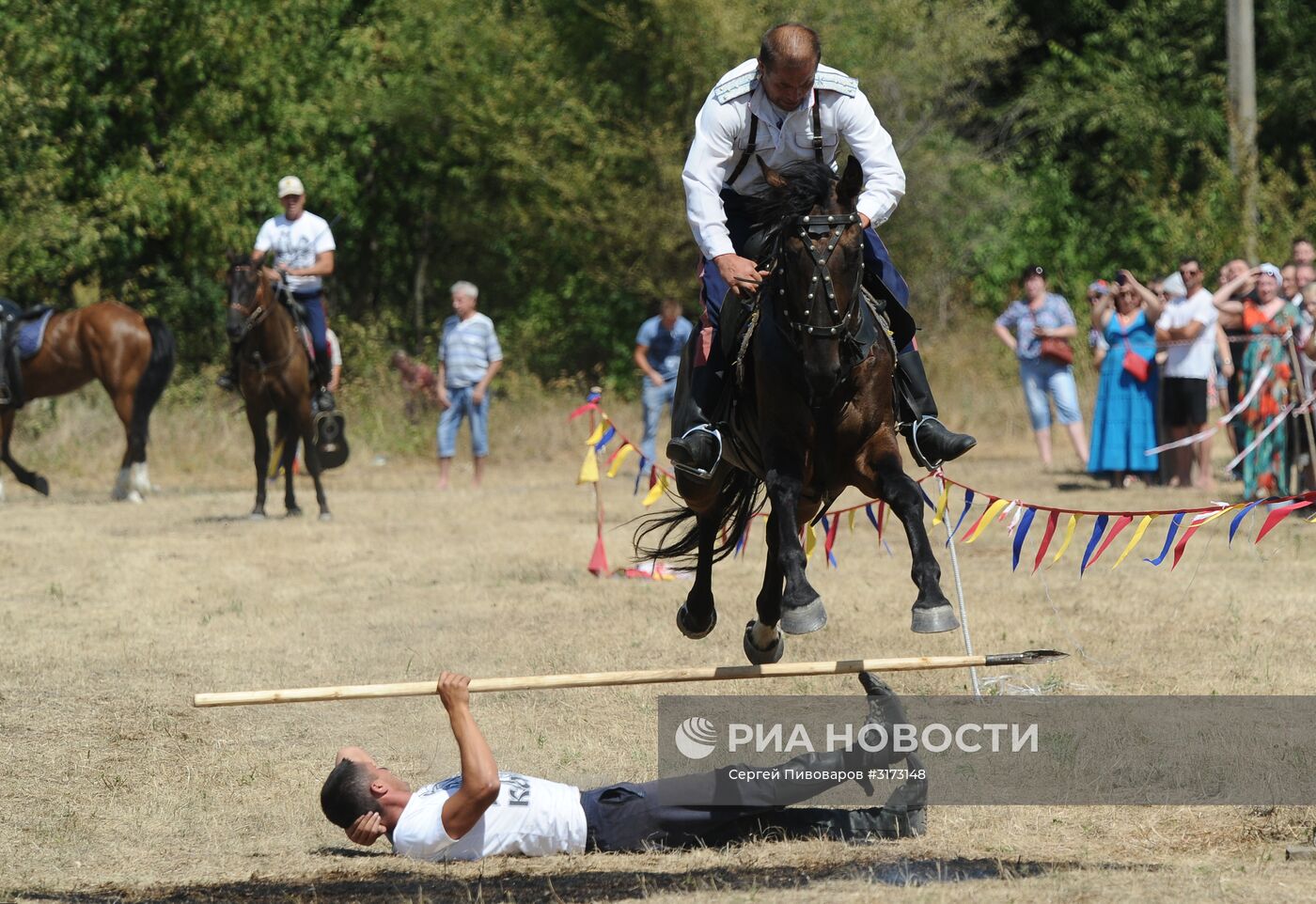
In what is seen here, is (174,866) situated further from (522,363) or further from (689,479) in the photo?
(522,363)

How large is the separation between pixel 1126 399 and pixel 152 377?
10239 millimetres

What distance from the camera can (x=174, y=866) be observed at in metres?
6.39

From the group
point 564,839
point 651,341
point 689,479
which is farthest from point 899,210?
point 564,839

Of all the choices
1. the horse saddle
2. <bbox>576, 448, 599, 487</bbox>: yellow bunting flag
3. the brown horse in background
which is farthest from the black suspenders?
the brown horse in background

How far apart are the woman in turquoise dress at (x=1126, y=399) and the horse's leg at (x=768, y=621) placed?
402 inches

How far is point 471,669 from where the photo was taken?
955cm

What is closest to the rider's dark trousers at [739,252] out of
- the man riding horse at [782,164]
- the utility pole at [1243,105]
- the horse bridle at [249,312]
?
the man riding horse at [782,164]

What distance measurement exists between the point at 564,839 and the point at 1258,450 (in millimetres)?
10409

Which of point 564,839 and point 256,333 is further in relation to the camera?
point 256,333

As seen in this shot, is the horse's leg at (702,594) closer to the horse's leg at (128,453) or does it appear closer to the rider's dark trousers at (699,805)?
the rider's dark trousers at (699,805)

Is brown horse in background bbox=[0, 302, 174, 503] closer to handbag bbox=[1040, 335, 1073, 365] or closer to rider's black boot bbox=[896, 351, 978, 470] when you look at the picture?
handbag bbox=[1040, 335, 1073, 365]

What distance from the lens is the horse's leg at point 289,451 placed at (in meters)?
16.0

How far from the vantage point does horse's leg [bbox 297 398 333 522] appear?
16000 millimetres

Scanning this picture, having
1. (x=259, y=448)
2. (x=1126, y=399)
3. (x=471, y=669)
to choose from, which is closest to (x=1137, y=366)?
(x=1126, y=399)
